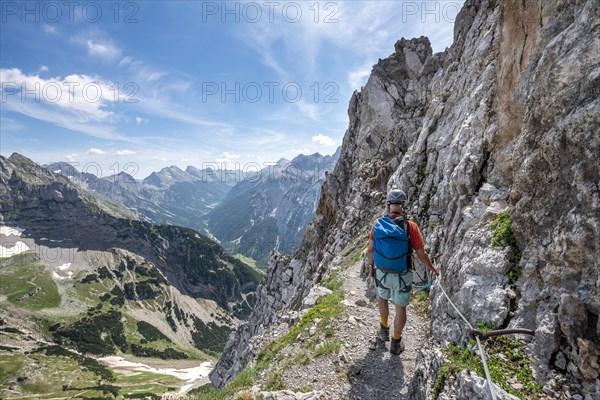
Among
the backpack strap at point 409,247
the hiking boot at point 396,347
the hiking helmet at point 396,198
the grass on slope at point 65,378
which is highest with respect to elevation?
the hiking helmet at point 396,198

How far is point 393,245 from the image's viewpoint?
9.46 metres

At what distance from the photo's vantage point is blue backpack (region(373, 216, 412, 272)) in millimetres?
9406

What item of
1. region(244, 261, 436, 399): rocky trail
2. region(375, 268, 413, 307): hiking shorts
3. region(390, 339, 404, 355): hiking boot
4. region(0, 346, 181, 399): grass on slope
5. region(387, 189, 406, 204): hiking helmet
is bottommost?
region(0, 346, 181, 399): grass on slope

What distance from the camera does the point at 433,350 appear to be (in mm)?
8609

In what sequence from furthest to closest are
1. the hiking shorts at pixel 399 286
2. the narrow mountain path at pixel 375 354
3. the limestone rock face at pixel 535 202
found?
the hiking shorts at pixel 399 286, the narrow mountain path at pixel 375 354, the limestone rock face at pixel 535 202

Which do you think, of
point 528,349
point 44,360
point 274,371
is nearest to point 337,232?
point 274,371

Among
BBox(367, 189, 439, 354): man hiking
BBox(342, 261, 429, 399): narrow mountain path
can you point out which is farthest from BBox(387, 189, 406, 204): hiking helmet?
BBox(342, 261, 429, 399): narrow mountain path

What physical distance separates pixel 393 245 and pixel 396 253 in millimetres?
257

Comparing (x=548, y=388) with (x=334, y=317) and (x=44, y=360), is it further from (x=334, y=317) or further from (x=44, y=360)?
(x=44, y=360)

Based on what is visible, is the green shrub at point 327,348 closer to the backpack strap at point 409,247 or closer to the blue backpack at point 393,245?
the blue backpack at point 393,245

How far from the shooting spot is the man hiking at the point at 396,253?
9.42 meters

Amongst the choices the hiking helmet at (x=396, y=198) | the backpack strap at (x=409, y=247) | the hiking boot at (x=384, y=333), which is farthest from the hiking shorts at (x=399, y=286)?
the hiking helmet at (x=396, y=198)

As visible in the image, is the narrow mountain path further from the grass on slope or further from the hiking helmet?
the grass on slope

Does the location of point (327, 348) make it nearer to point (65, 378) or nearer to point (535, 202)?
point (535, 202)
